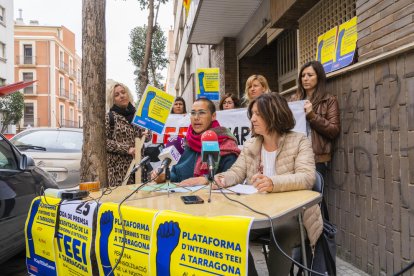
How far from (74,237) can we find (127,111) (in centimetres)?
253

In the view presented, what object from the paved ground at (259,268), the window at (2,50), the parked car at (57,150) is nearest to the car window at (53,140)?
the parked car at (57,150)

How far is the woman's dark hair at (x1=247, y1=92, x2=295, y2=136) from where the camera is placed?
2.76 meters

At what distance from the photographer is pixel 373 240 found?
3439 mm

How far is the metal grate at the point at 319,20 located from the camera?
486cm

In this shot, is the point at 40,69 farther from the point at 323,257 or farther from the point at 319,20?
the point at 323,257

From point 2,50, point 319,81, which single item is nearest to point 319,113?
point 319,81

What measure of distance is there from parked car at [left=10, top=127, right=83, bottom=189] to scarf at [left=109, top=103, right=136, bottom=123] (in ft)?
7.65

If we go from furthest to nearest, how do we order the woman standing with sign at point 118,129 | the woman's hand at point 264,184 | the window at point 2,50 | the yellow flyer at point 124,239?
Result: the window at point 2,50 → the woman standing with sign at point 118,129 → the woman's hand at point 264,184 → the yellow flyer at point 124,239

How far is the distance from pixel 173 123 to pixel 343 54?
9.90ft

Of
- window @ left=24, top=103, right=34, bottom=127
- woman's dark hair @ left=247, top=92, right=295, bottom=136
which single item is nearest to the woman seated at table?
woman's dark hair @ left=247, top=92, right=295, bottom=136

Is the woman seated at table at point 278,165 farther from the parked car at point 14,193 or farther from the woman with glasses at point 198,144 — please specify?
the parked car at point 14,193

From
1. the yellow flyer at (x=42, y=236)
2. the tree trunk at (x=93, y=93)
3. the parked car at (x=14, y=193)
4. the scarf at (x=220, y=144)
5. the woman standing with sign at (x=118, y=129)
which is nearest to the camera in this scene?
the yellow flyer at (x=42, y=236)

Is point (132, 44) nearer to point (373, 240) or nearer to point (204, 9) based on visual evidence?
point (204, 9)

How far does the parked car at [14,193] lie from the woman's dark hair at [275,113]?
205 centimetres
